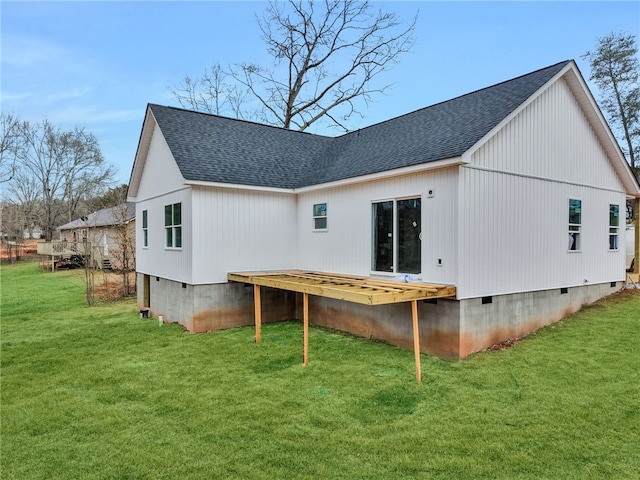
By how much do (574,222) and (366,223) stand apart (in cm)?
501

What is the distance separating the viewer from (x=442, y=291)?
657 cm

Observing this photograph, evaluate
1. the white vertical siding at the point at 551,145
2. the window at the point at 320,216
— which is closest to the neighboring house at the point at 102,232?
the window at the point at 320,216

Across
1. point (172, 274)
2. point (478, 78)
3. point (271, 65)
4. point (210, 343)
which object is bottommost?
point (210, 343)

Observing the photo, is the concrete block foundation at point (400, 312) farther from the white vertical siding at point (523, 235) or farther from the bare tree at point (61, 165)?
the bare tree at point (61, 165)

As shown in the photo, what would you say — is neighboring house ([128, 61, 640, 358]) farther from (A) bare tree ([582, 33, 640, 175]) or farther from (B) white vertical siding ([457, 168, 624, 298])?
(A) bare tree ([582, 33, 640, 175])

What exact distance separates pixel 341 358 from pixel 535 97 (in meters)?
6.46

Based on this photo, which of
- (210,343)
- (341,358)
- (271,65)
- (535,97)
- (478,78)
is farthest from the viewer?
(271,65)

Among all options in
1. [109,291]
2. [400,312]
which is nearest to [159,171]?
[400,312]

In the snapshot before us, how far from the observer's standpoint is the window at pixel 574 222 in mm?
9023

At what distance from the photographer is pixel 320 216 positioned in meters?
10.2

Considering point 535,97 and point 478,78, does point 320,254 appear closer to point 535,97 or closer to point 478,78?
point 535,97

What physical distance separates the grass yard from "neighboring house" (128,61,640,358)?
0.97m

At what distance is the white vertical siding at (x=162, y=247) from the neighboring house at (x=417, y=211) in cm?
7

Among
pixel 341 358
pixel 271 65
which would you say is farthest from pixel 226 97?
pixel 341 358
